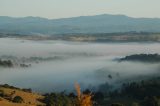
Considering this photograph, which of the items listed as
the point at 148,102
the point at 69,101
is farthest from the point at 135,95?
the point at 69,101

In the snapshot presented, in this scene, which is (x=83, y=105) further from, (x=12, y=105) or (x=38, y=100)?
(x=38, y=100)

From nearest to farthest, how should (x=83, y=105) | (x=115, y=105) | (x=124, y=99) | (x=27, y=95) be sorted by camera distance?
(x=83, y=105)
(x=115, y=105)
(x=27, y=95)
(x=124, y=99)

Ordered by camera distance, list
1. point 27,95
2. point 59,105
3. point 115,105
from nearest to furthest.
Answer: point 59,105
point 115,105
point 27,95

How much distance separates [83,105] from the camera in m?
31.2

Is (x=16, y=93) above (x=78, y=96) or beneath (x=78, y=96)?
beneath

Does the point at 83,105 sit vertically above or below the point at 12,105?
above

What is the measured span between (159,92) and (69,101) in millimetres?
59158

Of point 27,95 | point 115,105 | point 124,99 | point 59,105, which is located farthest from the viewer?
point 124,99

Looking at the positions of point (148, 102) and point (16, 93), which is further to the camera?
point (148, 102)

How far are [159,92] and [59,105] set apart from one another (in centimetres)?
7424

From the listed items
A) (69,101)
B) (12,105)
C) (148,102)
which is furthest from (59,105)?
(148,102)

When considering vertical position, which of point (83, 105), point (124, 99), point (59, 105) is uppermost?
point (83, 105)

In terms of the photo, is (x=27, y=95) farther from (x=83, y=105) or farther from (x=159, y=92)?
(x=83, y=105)

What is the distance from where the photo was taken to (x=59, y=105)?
132000mm
